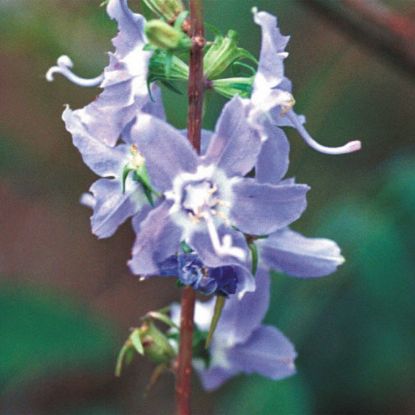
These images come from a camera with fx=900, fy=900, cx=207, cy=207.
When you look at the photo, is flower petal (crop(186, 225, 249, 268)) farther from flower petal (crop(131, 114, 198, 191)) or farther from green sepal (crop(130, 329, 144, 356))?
green sepal (crop(130, 329, 144, 356))

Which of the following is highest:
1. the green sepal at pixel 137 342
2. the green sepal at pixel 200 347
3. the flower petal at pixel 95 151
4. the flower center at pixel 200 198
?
the flower center at pixel 200 198

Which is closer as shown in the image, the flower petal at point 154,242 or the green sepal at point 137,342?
the flower petal at point 154,242

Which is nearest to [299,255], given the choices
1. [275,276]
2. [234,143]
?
[234,143]

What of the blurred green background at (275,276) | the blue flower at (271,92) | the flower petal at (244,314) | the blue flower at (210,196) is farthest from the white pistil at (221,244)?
the blurred green background at (275,276)

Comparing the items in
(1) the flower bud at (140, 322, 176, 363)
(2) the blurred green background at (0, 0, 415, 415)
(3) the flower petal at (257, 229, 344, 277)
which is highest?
(3) the flower petal at (257, 229, 344, 277)

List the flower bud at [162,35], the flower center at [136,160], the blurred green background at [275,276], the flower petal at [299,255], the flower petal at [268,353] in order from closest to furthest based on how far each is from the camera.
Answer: the flower bud at [162,35] → the flower center at [136,160] → the flower petal at [299,255] → the flower petal at [268,353] → the blurred green background at [275,276]

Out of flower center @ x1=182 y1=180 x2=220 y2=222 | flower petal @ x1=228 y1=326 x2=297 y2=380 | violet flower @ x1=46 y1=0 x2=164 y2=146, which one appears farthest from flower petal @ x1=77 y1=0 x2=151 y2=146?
flower petal @ x1=228 y1=326 x2=297 y2=380

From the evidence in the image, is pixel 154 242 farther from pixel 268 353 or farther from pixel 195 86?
pixel 268 353

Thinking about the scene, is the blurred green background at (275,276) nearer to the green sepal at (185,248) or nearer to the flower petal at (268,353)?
the flower petal at (268,353)
